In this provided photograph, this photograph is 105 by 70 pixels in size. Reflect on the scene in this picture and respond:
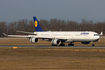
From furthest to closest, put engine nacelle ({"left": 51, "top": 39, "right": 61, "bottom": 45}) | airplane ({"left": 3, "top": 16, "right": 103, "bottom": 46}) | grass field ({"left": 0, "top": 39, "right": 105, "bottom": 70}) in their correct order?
engine nacelle ({"left": 51, "top": 39, "right": 61, "bottom": 45}) < airplane ({"left": 3, "top": 16, "right": 103, "bottom": 46}) < grass field ({"left": 0, "top": 39, "right": 105, "bottom": 70})

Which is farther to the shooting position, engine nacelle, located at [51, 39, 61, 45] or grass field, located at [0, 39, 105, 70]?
engine nacelle, located at [51, 39, 61, 45]

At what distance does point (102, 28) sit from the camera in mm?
166750
